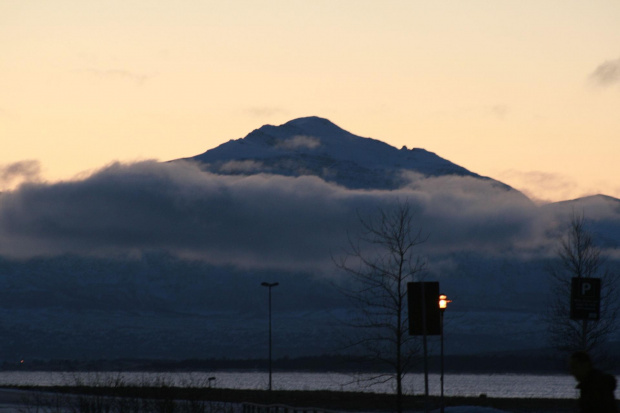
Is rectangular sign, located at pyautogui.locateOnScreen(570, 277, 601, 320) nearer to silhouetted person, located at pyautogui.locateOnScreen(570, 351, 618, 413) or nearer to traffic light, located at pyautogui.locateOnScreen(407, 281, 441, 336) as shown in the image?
traffic light, located at pyautogui.locateOnScreen(407, 281, 441, 336)

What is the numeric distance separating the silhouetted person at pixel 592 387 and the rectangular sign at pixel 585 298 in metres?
7.32

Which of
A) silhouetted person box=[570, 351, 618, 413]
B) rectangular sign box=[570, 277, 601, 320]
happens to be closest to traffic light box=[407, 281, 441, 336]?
rectangular sign box=[570, 277, 601, 320]

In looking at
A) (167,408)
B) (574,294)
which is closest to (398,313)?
(167,408)

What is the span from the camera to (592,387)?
47.2 feet

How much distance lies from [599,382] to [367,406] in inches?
1603

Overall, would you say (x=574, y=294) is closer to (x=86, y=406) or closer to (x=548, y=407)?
(x=86, y=406)

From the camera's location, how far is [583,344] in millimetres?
39906

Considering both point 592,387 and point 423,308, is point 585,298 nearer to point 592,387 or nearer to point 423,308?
point 423,308

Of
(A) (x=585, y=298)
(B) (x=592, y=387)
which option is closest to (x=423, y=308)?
(A) (x=585, y=298)

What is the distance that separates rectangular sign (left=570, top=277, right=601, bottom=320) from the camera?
21.8m

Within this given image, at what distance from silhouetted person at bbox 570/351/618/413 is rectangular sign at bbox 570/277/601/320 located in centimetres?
732

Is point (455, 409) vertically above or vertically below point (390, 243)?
Result: below

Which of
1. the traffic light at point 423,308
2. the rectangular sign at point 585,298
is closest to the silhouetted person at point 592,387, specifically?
the rectangular sign at point 585,298

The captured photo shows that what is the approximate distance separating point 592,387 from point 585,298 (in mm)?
7843
